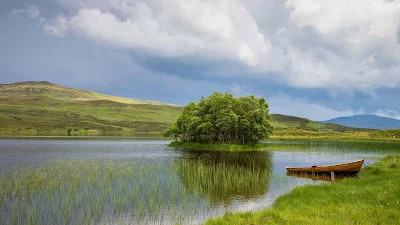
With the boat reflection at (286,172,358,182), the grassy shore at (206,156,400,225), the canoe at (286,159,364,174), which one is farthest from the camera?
the boat reflection at (286,172,358,182)

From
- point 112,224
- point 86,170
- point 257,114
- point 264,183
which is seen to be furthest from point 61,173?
point 257,114

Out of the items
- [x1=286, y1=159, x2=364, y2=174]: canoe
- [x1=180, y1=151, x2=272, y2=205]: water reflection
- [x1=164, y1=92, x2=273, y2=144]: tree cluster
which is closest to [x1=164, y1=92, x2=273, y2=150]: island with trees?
[x1=164, y1=92, x2=273, y2=144]: tree cluster

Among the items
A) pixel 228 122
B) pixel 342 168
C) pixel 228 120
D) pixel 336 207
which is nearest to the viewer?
pixel 336 207

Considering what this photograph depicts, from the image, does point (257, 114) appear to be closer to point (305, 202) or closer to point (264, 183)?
point (264, 183)

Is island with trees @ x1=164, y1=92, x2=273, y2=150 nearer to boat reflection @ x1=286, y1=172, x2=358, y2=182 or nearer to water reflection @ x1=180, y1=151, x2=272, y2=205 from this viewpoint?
boat reflection @ x1=286, y1=172, x2=358, y2=182

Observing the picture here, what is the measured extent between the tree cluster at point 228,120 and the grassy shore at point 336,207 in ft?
200

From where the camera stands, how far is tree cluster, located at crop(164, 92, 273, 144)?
8962 cm

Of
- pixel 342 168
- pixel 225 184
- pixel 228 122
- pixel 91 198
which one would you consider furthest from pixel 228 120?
pixel 91 198

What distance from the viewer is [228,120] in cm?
8662

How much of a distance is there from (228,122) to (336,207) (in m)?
69.0

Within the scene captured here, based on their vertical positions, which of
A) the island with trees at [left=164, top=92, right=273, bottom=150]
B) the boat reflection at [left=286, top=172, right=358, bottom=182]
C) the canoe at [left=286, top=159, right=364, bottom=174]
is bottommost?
the boat reflection at [left=286, top=172, right=358, bottom=182]

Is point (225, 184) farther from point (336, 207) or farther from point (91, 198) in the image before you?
point (336, 207)

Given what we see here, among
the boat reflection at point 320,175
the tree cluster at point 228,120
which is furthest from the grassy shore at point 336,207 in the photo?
the tree cluster at point 228,120

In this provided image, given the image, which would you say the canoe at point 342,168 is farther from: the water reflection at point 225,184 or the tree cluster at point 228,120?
the tree cluster at point 228,120
